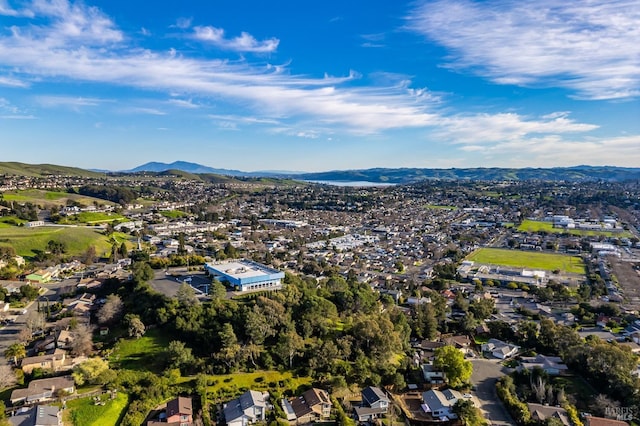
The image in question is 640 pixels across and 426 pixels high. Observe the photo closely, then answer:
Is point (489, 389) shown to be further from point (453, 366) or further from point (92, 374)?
point (92, 374)

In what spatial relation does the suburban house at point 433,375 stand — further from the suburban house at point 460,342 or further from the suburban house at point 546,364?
the suburban house at point 546,364

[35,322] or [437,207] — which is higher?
[437,207]

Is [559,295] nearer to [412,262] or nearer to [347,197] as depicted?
[412,262]

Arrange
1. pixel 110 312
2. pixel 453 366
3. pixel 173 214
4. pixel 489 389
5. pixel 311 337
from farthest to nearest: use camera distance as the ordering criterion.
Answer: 1. pixel 173 214
2. pixel 110 312
3. pixel 311 337
4. pixel 489 389
5. pixel 453 366

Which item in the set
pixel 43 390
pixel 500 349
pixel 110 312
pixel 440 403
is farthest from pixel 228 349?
pixel 500 349

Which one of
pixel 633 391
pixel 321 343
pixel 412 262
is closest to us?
pixel 633 391

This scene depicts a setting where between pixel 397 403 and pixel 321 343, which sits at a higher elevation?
pixel 321 343

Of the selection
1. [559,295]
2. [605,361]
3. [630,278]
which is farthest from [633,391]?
[630,278]
